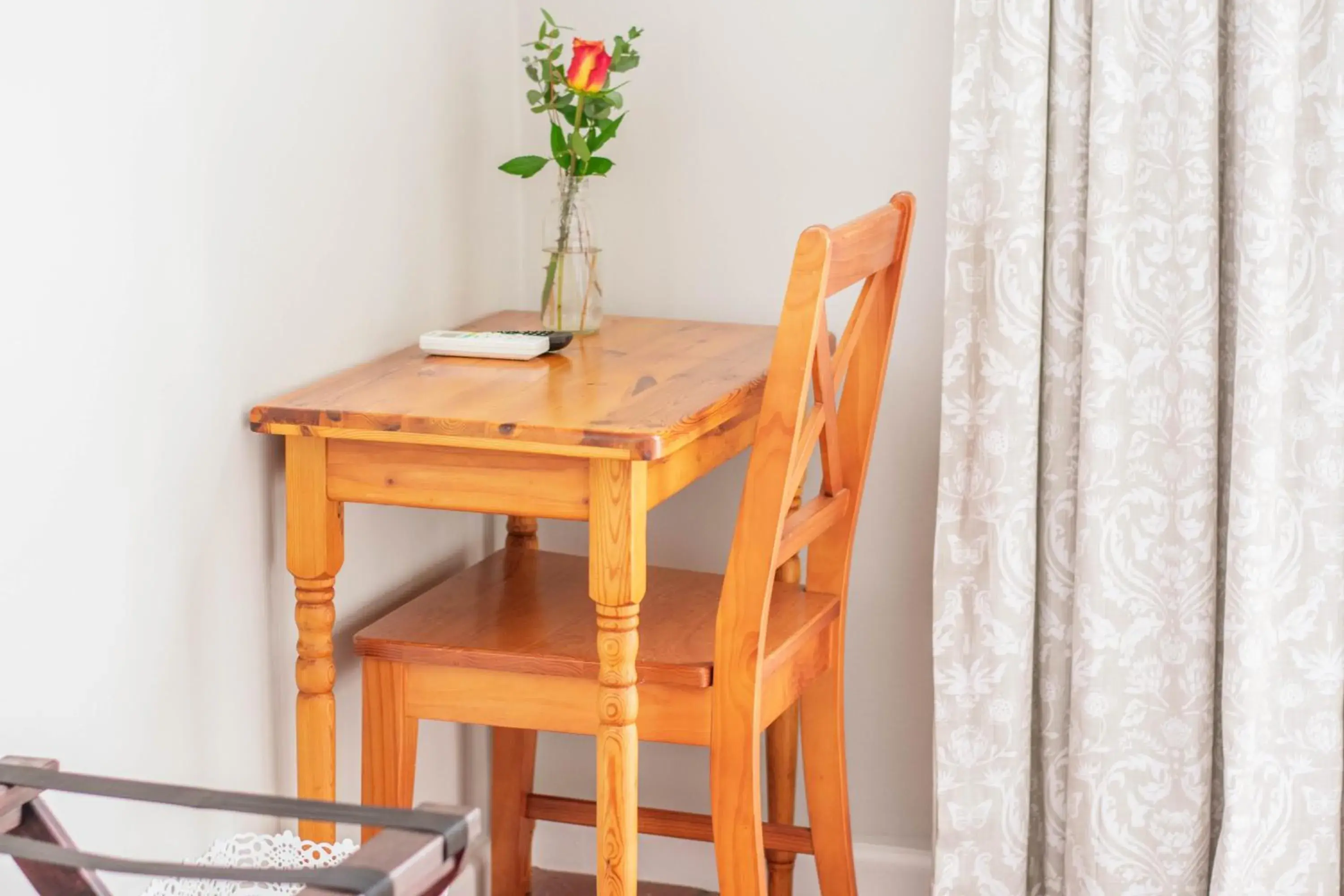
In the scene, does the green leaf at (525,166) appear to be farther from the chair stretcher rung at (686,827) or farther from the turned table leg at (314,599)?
the chair stretcher rung at (686,827)

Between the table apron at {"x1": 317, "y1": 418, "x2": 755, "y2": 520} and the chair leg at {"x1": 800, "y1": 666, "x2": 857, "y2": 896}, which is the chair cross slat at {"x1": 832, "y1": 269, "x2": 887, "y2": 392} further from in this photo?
the chair leg at {"x1": 800, "y1": 666, "x2": 857, "y2": 896}

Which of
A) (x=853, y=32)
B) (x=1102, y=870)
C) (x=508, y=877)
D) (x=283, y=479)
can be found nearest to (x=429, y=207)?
(x=283, y=479)

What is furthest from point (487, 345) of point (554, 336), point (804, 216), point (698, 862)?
point (698, 862)

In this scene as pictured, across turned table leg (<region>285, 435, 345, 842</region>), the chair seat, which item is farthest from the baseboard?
turned table leg (<region>285, 435, 345, 842</region>)

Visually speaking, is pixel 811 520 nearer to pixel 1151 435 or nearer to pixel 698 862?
pixel 1151 435

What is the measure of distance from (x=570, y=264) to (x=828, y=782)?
0.76m

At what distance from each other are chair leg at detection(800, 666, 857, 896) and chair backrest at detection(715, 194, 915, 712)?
241 mm

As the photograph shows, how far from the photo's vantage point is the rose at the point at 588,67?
6.05 ft

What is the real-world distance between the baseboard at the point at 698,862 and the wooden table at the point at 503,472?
79 cm

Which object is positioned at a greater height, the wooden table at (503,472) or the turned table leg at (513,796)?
the wooden table at (503,472)

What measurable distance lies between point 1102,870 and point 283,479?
1.11 metres

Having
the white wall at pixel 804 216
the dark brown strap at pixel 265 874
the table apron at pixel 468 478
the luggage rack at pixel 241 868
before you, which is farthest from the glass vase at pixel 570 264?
the dark brown strap at pixel 265 874

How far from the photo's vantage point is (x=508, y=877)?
213 cm

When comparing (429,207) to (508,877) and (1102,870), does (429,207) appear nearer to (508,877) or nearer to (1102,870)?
(508,877)
